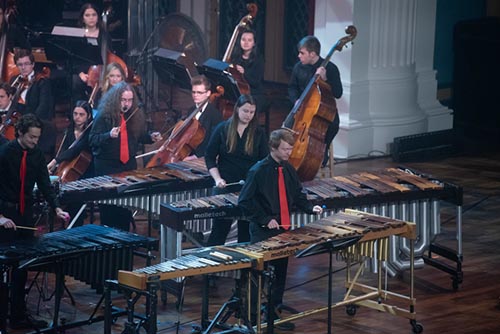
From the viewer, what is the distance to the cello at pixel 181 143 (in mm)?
10258

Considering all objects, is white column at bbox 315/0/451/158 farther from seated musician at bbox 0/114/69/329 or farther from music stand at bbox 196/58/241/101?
seated musician at bbox 0/114/69/329

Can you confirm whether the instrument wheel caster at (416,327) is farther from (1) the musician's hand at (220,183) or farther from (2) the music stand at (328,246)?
(1) the musician's hand at (220,183)

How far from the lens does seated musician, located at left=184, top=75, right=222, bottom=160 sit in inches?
400

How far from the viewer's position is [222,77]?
10781 mm


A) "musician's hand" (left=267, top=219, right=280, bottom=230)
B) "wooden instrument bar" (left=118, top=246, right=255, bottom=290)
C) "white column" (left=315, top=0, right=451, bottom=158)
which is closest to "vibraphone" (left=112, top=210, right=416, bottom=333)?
"wooden instrument bar" (left=118, top=246, right=255, bottom=290)

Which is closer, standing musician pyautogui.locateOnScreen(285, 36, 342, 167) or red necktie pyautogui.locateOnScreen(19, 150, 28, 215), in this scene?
red necktie pyautogui.locateOnScreen(19, 150, 28, 215)

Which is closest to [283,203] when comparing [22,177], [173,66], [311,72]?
[22,177]

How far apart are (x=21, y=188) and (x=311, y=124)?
9.36 feet

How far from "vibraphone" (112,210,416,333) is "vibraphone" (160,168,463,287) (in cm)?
40

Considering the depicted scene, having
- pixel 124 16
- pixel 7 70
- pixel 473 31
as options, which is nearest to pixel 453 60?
pixel 473 31

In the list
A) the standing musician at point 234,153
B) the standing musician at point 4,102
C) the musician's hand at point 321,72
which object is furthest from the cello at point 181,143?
the standing musician at point 4,102

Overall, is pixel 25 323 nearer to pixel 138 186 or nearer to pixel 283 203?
pixel 138 186

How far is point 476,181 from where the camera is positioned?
42.1 ft

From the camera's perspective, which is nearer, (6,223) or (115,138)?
(6,223)
